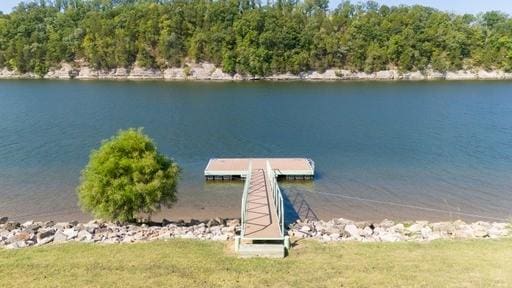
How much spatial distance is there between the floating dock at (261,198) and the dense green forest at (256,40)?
97107 millimetres

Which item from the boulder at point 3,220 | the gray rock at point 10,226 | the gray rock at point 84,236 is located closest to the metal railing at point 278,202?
the gray rock at point 84,236

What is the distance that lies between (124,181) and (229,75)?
112 meters

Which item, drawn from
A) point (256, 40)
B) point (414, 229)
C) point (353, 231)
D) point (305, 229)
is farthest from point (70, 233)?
point (256, 40)

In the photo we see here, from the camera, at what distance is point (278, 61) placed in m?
133

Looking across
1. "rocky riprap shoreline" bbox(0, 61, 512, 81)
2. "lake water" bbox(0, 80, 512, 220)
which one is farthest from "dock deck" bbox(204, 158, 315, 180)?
"rocky riprap shoreline" bbox(0, 61, 512, 81)

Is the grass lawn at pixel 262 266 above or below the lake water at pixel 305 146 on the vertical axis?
above

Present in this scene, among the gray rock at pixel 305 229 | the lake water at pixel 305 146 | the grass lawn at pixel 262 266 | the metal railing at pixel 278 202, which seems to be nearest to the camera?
the grass lawn at pixel 262 266

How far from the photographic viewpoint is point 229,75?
13025 cm

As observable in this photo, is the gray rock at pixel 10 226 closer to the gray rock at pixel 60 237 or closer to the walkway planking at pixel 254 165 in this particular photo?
the gray rock at pixel 60 237

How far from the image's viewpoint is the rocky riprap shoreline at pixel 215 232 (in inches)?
729

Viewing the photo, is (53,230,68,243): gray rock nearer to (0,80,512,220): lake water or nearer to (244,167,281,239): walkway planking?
(0,80,512,220): lake water

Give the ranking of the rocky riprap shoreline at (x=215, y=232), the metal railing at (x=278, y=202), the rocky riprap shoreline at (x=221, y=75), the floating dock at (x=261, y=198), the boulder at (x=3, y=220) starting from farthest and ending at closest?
the rocky riprap shoreline at (x=221, y=75)
the boulder at (x=3, y=220)
the metal railing at (x=278, y=202)
the rocky riprap shoreline at (x=215, y=232)
the floating dock at (x=261, y=198)

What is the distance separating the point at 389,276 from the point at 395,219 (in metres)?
13.1

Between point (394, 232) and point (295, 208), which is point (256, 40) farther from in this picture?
point (394, 232)
